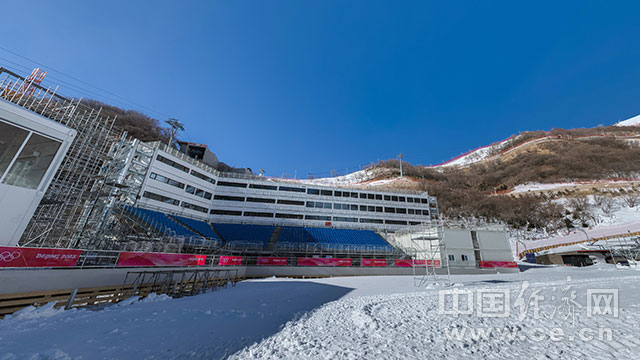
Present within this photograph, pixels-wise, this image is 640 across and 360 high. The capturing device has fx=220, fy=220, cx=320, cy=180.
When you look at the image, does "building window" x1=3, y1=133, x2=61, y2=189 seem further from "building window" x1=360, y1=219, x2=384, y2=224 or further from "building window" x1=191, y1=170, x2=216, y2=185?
"building window" x1=360, y1=219, x2=384, y2=224

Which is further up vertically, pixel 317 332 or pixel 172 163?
pixel 172 163

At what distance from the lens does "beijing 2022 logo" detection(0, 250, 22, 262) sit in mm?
6534

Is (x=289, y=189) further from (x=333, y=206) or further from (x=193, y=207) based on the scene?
(x=193, y=207)

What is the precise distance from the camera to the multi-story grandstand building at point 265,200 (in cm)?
2894

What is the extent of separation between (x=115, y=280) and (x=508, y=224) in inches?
2482

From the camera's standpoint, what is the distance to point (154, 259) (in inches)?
448

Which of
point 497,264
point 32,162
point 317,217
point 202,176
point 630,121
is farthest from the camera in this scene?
point 630,121

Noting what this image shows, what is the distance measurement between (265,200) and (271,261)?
560 inches

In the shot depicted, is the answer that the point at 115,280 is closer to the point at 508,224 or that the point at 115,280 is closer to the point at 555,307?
the point at 555,307

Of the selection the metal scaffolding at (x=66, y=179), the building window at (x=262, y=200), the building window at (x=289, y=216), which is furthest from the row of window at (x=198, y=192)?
the metal scaffolding at (x=66, y=179)

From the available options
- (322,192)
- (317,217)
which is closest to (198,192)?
(317,217)

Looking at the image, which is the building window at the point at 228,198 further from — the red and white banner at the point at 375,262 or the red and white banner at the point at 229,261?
the red and white banner at the point at 375,262

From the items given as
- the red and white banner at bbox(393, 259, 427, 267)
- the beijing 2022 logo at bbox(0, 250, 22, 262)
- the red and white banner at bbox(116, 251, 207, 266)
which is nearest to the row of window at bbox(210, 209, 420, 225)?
the red and white banner at bbox(393, 259, 427, 267)

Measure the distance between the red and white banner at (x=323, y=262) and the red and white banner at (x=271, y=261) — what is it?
1.73 meters
